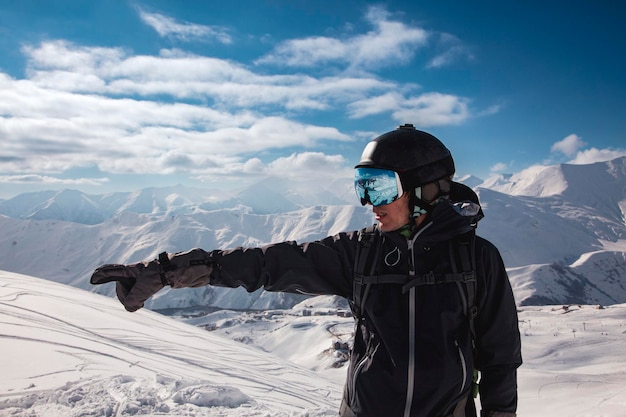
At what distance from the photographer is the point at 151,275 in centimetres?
288

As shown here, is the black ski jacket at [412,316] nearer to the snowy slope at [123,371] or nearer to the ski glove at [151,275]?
the ski glove at [151,275]

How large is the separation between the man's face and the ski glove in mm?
1427

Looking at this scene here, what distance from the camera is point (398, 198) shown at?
3230mm

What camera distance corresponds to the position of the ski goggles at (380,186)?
3230 mm

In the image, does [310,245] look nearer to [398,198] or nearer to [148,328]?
[398,198]

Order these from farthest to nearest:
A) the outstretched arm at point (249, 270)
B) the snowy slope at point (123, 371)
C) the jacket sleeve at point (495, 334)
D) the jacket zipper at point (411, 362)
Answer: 1. the snowy slope at point (123, 371)
2. the jacket sleeve at point (495, 334)
3. the outstretched arm at point (249, 270)
4. the jacket zipper at point (411, 362)

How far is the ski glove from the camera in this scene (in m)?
2.85

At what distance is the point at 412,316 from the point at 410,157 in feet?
4.23

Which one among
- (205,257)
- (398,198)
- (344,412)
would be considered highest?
(398,198)

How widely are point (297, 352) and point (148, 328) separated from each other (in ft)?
149

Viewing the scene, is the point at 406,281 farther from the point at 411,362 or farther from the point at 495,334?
the point at 495,334

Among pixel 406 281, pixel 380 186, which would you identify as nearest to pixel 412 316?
pixel 406 281

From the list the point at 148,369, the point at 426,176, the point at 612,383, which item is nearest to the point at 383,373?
the point at 426,176

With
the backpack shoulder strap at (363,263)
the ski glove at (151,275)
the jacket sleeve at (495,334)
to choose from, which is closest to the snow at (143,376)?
the ski glove at (151,275)
